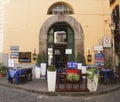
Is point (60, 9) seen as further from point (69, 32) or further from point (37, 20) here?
point (37, 20)

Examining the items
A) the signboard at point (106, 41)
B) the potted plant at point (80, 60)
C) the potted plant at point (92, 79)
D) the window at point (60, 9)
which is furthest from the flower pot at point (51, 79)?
the window at point (60, 9)

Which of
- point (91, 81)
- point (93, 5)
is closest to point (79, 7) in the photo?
point (93, 5)

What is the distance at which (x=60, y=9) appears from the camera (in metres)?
16.6

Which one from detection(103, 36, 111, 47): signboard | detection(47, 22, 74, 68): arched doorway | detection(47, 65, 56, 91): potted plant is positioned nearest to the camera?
detection(47, 65, 56, 91): potted plant

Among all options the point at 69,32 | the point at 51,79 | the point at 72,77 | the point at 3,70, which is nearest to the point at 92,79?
the point at 72,77

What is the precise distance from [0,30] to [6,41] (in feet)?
3.41

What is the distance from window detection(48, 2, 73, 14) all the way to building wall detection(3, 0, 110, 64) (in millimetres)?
445

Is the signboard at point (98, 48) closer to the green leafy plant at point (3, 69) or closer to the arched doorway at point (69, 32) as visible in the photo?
the arched doorway at point (69, 32)

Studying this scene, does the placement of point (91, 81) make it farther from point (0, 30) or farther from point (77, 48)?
point (0, 30)

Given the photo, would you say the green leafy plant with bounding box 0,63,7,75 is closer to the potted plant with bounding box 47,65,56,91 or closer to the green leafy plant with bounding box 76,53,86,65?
the green leafy plant with bounding box 76,53,86,65

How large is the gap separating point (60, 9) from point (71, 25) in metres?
1.56

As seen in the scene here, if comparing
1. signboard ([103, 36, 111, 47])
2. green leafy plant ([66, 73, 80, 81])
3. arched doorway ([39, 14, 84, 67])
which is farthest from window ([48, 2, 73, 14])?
green leafy plant ([66, 73, 80, 81])

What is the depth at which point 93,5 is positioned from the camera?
16.1 meters

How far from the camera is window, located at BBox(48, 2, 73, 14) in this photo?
16.5 m
